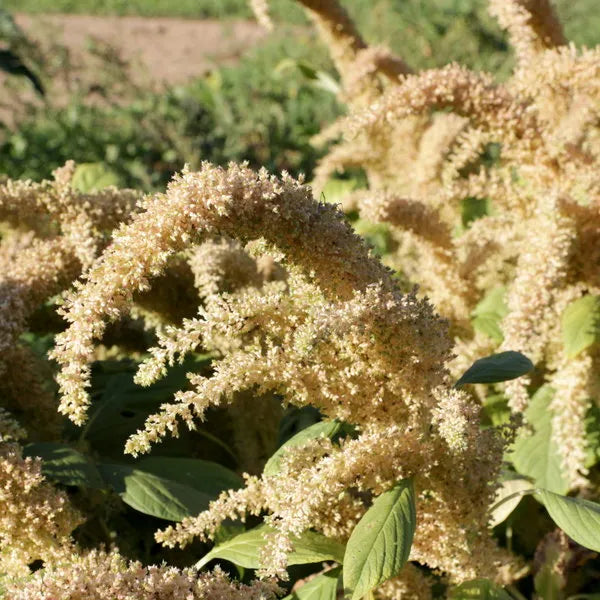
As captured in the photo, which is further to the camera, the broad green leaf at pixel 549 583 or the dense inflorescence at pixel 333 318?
the broad green leaf at pixel 549 583

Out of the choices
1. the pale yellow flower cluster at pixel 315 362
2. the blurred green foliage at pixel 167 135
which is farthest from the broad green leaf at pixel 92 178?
the pale yellow flower cluster at pixel 315 362

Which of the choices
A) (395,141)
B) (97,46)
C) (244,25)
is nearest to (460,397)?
(395,141)

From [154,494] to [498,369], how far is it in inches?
26.9

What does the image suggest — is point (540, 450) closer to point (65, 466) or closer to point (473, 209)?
point (473, 209)

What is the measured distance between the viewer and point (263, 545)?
1375mm

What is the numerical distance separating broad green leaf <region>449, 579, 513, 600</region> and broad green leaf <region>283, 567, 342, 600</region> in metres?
0.20

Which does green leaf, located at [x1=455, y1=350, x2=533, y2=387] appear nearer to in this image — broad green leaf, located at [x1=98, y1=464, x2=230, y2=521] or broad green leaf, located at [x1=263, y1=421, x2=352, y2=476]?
broad green leaf, located at [x1=263, y1=421, x2=352, y2=476]

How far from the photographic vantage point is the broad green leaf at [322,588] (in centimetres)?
141

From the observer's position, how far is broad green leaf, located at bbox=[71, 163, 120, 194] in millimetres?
2812

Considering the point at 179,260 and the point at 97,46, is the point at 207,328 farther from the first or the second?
the point at 97,46

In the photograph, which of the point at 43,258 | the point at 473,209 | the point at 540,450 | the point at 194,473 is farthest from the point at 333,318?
the point at 473,209

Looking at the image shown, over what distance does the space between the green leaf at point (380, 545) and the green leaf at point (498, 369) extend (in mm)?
227

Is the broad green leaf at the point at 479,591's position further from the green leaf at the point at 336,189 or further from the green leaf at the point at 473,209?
the green leaf at the point at 336,189

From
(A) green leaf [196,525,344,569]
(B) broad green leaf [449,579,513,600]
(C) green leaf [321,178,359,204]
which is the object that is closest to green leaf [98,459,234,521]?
(A) green leaf [196,525,344,569]
